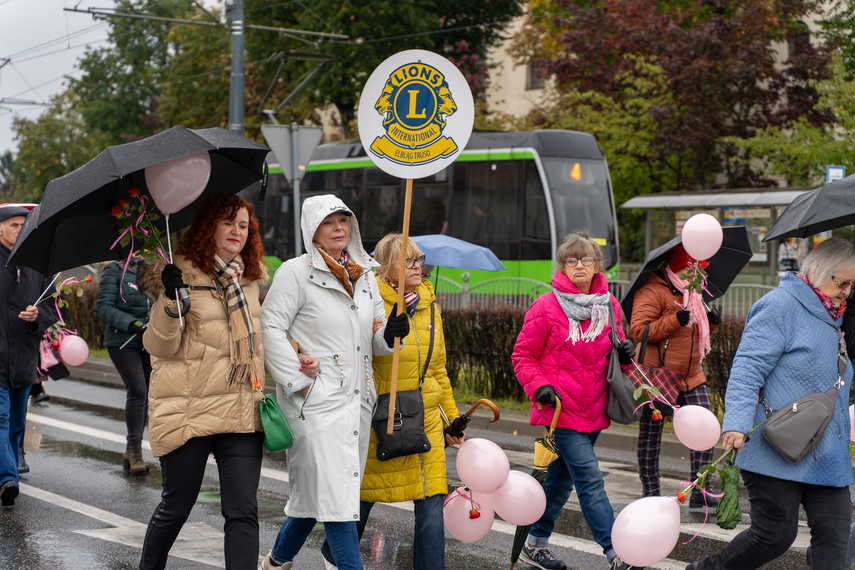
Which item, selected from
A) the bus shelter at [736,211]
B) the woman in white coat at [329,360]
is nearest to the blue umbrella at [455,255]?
the woman in white coat at [329,360]

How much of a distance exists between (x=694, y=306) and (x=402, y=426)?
2608 mm

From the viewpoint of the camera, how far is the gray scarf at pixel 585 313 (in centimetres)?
529

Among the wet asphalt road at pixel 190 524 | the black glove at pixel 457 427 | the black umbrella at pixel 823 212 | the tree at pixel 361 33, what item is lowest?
the wet asphalt road at pixel 190 524

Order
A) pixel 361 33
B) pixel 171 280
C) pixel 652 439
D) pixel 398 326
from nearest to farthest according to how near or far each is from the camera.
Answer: pixel 171 280 < pixel 398 326 < pixel 652 439 < pixel 361 33

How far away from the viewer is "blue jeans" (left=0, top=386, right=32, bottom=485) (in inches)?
258

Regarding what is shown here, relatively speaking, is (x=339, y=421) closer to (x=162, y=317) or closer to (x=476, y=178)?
(x=162, y=317)

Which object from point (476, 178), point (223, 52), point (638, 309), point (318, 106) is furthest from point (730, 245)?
point (223, 52)

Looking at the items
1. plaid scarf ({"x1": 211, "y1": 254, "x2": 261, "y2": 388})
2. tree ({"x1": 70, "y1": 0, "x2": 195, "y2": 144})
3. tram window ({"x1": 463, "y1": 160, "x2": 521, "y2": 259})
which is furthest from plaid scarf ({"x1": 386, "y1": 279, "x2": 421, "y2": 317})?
tree ({"x1": 70, "y1": 0, "x2": 195, "y2": 144})

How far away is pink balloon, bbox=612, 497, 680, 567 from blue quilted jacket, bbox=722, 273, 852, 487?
362 millimetres

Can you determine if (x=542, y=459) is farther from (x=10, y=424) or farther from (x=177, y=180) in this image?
(x=10, y=424)

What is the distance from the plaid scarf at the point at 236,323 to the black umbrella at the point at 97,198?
0.42 m

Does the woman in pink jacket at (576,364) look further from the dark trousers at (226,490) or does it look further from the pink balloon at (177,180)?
the pink balloon at (177,180)

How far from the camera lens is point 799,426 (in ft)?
13.5

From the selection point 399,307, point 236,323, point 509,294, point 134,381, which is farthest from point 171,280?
point 509,294
